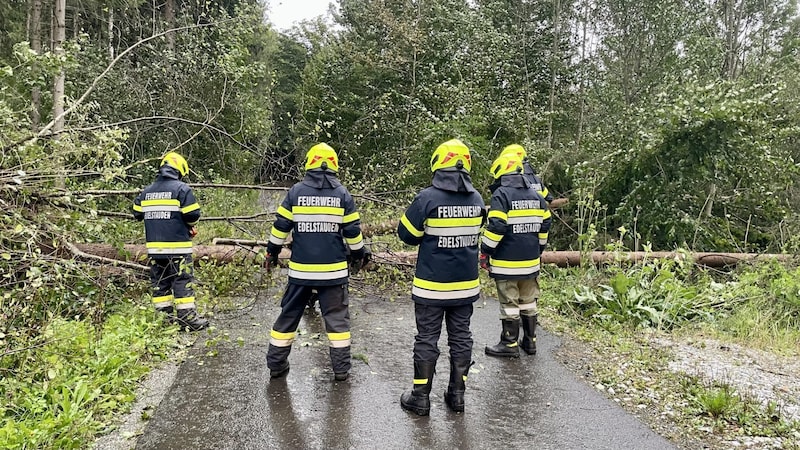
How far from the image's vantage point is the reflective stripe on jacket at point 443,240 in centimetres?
352

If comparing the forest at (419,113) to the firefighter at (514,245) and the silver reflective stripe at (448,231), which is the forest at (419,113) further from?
the silver reflective stripe at (448,231)

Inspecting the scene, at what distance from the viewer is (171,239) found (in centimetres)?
515

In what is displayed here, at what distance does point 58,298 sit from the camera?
5.01 m

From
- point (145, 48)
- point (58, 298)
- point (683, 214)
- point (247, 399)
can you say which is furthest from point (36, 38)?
point (683, 214)

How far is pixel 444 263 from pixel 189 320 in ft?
10.2

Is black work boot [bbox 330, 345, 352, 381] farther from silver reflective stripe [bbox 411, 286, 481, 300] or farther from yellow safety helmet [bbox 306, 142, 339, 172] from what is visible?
yellow safety helmet [bbox 306, 142, 339, 172]

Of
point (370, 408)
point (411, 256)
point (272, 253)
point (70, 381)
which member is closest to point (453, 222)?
point (370, 408)

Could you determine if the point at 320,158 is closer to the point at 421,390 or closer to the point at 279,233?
the point at 279,233

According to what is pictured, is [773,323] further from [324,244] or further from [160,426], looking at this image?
[160,426]

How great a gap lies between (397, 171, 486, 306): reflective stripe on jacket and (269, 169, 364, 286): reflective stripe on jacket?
0.64 m

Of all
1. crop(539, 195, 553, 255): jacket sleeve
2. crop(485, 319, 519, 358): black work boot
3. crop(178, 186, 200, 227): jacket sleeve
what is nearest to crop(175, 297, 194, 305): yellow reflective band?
crop(178, 186, 200, 227): jacket sleeve

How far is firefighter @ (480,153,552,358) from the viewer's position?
14.5ft

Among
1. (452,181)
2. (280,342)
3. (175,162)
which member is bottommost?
(280,342)

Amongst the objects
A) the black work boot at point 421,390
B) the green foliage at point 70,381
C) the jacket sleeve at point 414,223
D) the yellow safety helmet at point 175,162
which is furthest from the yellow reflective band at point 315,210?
the yellow safety helmet at point 175,162
